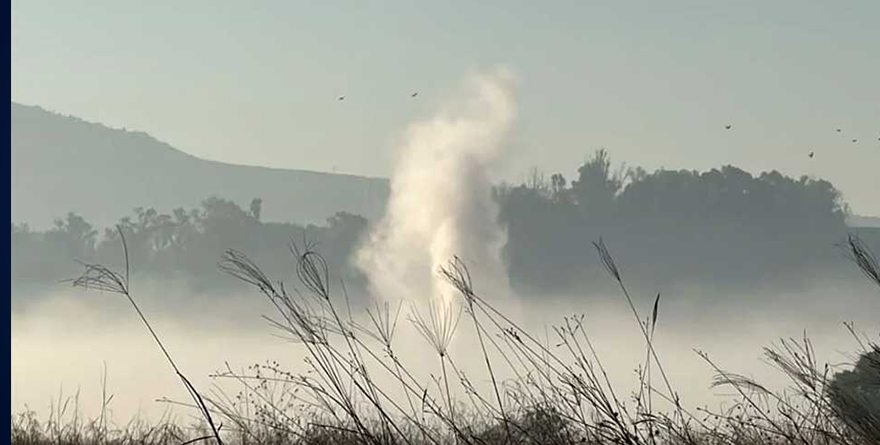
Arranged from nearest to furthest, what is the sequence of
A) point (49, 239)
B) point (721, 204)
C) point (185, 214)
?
point (49, 239) → point (721, 204) → point (185, 214)

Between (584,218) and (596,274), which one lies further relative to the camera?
(584,218)

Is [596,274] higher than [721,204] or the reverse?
the reverse

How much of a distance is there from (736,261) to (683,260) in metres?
0.47

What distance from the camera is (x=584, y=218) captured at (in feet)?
34.6

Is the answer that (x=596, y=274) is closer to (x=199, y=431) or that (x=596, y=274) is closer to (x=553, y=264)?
(x=553, y=264)

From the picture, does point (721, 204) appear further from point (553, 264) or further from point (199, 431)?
point (199, 431)

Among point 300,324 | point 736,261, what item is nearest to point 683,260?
point 736,261

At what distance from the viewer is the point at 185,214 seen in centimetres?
1145
